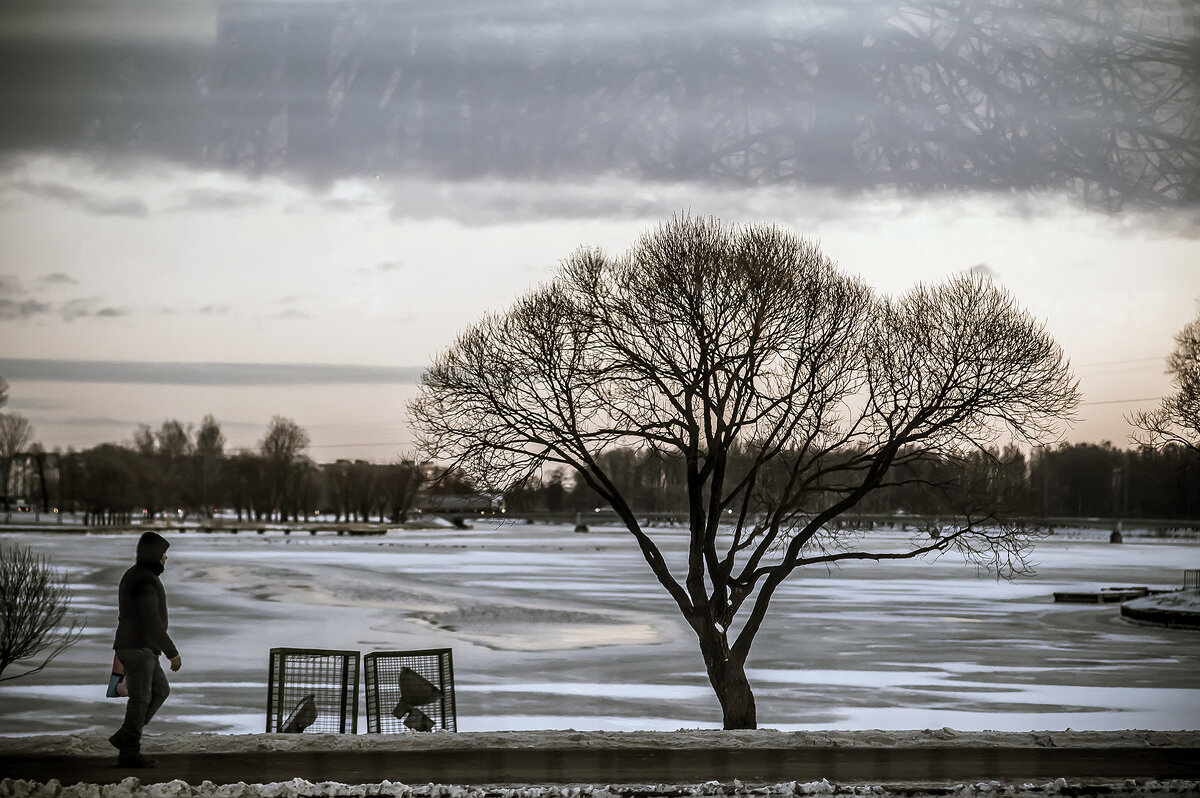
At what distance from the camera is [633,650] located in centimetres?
3002

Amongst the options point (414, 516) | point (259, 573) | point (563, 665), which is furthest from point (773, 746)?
point (414, 516)

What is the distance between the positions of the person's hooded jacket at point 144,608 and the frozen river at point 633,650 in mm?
10039

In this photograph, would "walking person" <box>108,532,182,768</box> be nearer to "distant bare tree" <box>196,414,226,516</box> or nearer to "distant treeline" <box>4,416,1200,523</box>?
"distant treeline" <box>4,416,1200,523</box>

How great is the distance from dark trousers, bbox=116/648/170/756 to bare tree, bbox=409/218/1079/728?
11.7 metres

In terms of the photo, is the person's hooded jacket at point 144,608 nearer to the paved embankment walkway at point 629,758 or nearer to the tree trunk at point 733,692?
the paved embankment walkway at point 629,758

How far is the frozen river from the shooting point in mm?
20922

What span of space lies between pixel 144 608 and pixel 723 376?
1396cm

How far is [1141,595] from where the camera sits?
46500mm

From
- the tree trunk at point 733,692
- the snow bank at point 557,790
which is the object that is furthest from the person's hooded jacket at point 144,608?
the tree trunk at point 733,692

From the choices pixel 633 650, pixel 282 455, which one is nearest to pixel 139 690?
pixel 633 650

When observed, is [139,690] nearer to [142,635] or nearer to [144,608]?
[142,635]

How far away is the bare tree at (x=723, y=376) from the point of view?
2075 centimetres

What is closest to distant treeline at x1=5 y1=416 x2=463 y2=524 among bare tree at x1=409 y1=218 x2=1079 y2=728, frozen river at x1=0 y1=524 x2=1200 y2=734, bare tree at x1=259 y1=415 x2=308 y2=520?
bare tree at x1=259 y1=415 x2=308 y2=520

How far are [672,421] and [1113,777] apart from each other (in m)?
12.7
